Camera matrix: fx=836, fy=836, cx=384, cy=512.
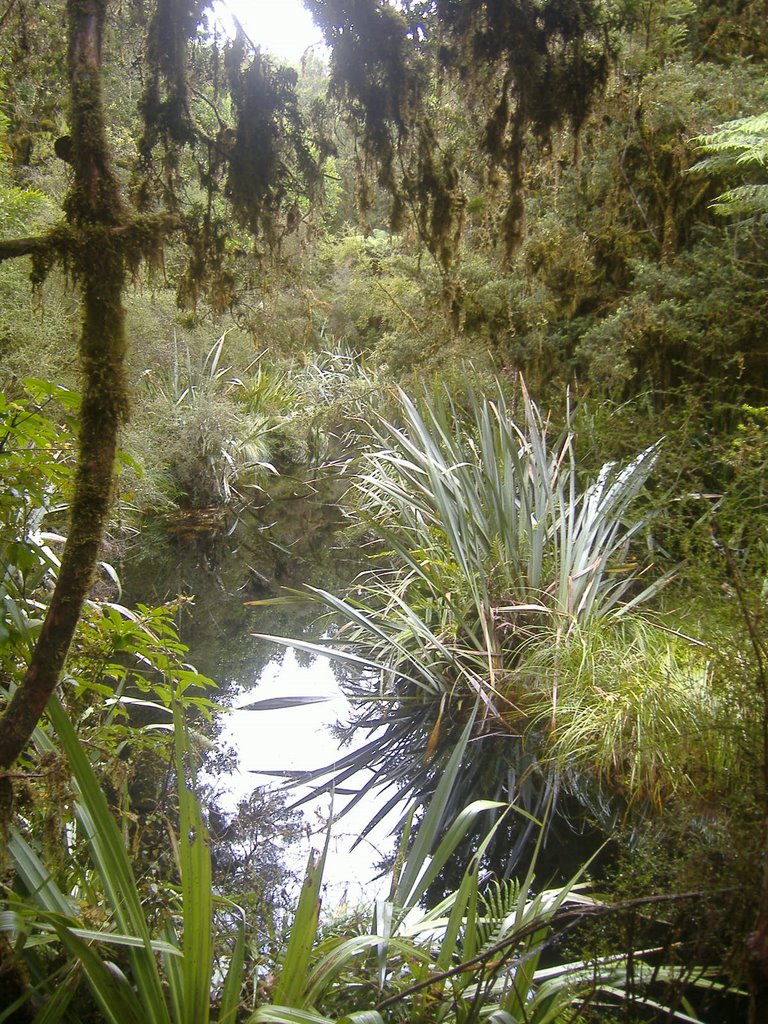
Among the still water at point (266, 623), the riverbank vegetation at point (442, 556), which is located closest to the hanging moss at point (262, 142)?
the riverbank vegetation at point (442, 556)

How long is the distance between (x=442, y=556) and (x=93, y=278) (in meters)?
2.92

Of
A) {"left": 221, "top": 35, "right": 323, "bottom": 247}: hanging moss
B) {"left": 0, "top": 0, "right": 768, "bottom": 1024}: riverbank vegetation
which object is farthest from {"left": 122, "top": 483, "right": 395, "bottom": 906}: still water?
{"left": 221, "top": 35, "right": 323, "bottom": 247}: hanging moss

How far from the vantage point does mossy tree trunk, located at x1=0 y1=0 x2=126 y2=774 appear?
154 centimetres

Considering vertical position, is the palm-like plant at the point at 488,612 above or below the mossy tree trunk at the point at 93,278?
below

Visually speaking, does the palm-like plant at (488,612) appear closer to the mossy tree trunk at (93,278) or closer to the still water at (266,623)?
the still water at (266,623)

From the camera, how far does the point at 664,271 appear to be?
521 cm

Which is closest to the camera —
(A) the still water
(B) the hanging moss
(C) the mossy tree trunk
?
(C) the mossy tree trunk

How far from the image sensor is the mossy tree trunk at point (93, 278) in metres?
1.54

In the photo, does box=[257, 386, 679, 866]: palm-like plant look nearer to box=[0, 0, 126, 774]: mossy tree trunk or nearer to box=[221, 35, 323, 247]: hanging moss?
box=[221, 35, 323, 247]: hanging moss

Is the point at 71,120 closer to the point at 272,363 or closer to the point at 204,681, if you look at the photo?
the point at 204,681

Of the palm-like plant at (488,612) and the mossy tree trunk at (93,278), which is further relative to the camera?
the palm-like plant at (488,612)

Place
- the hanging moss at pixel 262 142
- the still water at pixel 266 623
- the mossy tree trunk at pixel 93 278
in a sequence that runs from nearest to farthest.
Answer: the mossy tree trunk at pixel 93 278, the hanging moss at pixel 262 142, the still water at pixel 266 623

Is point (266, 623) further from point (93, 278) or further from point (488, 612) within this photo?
point (93, 278)

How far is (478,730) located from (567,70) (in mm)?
2550
